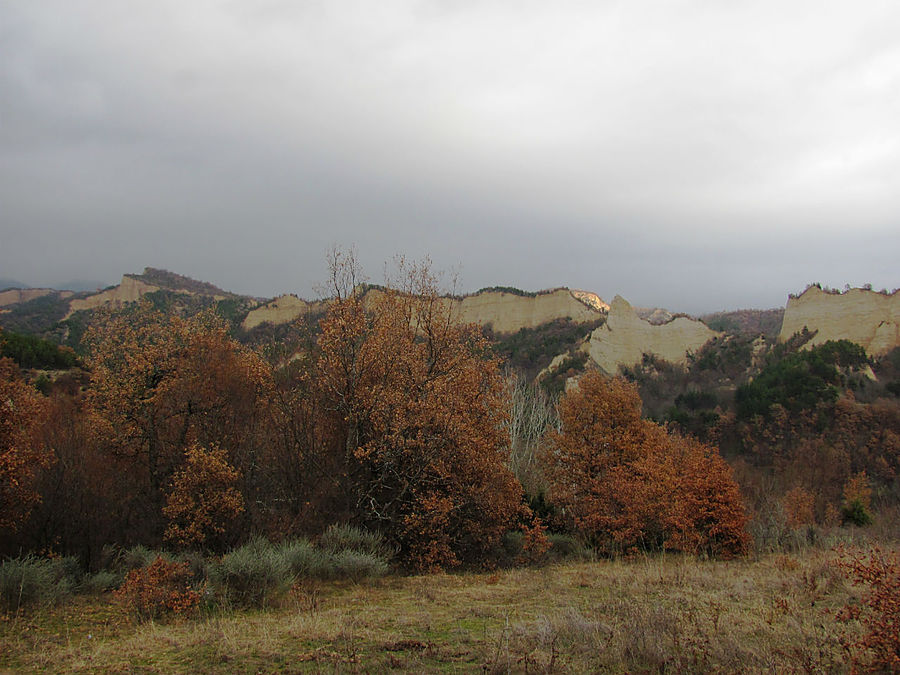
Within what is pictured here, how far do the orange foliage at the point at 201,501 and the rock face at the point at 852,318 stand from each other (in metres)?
61.6

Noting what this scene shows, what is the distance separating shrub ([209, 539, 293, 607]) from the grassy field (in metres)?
0.41

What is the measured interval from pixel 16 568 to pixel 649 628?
388 inches

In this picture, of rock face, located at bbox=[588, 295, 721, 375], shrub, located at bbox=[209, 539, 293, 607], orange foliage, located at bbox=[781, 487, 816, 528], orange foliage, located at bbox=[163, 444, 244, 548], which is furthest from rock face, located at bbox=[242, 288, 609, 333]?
shrub, located at bbox=[209, 539, 293, 607]

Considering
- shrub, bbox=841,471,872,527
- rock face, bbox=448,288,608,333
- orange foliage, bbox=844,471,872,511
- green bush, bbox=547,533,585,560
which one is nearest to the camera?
green bush, bbox=547,533,585,560

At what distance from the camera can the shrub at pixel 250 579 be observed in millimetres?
9258

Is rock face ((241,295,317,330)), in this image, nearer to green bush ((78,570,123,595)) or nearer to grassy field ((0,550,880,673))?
green bush ((78,570,123,595))

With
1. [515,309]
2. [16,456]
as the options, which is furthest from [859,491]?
[515,309]

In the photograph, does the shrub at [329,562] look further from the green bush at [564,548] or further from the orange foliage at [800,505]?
the orange foliage at [800,505]

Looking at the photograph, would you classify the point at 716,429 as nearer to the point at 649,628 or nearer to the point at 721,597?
the point at 721,597

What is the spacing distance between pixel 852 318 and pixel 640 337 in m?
21.1

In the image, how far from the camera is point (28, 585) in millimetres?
8812

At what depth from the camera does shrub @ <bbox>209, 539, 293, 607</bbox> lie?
9258 millimetres

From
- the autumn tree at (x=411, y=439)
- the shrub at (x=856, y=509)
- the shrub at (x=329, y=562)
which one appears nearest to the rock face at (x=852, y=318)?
the shrub at (x=856, y=509)

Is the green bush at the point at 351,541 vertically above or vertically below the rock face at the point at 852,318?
below
